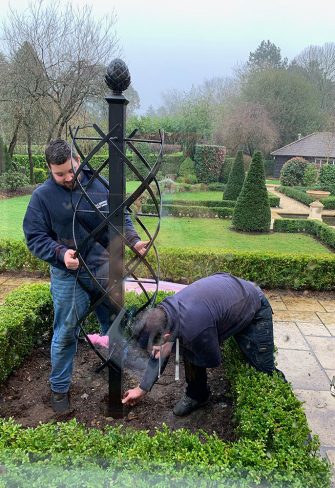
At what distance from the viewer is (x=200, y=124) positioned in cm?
2162

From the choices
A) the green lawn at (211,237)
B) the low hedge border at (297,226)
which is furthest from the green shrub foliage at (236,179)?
the low hedge border at (297,226)

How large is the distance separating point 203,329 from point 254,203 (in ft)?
29.0

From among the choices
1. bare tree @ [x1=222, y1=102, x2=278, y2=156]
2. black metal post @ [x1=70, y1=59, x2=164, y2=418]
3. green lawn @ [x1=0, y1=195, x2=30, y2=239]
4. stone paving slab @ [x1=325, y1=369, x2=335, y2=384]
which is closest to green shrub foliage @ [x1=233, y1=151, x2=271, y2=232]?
green lawn @ [x1=0, y1=195, x2=30, y2=239]

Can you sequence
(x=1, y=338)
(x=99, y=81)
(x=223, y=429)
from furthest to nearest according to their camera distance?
(x=99, y=81), (x=1, y=338), (x=223, y=429)

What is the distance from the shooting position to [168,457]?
1.66 m

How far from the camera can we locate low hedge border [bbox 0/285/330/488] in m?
1.56

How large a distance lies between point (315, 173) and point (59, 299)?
2117 centimetres

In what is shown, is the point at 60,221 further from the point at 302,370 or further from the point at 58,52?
the point at 58,52

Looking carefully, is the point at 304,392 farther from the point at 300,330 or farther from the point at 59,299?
the point at 59,299

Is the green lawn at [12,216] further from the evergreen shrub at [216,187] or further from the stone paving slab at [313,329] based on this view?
the evergreen shrub at [216,187]

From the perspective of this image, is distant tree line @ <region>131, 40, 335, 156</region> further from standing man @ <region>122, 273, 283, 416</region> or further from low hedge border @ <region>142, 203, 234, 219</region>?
standing man @ <region>122, 273, 283, 416</region>

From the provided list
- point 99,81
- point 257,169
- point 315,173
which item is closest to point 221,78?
point 315,173

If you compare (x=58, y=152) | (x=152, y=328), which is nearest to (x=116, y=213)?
(x=58, y=152)

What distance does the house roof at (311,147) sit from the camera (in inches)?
983
